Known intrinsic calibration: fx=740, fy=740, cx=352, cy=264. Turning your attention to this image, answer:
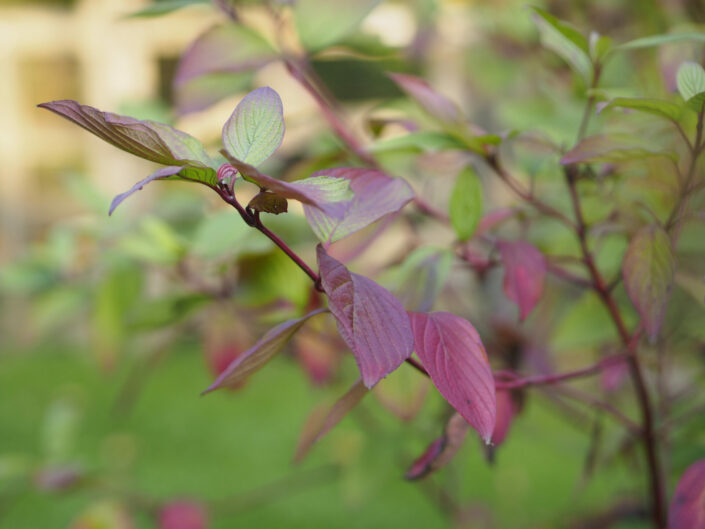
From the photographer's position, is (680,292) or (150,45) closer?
(680,292)

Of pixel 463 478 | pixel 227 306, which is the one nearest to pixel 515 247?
pixel 227 306

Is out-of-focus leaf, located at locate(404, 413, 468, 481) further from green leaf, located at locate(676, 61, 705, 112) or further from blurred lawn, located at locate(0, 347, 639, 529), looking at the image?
blurred lawn, located at locate(0, 347, 639, 529)

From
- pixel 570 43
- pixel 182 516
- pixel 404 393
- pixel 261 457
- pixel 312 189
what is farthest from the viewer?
pixel 261 457

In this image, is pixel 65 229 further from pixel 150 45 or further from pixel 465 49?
pixel 150 45

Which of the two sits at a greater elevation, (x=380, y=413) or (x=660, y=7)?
(x=660, y=7)

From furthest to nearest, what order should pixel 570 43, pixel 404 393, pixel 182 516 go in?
pixel 182 516 → pixel 404 393 → pixel 570 43

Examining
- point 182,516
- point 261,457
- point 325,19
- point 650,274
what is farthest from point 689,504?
point 261,457

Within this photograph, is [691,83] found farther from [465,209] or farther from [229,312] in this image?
[229,312]

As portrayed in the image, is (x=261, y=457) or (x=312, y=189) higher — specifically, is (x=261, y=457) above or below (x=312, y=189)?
below
